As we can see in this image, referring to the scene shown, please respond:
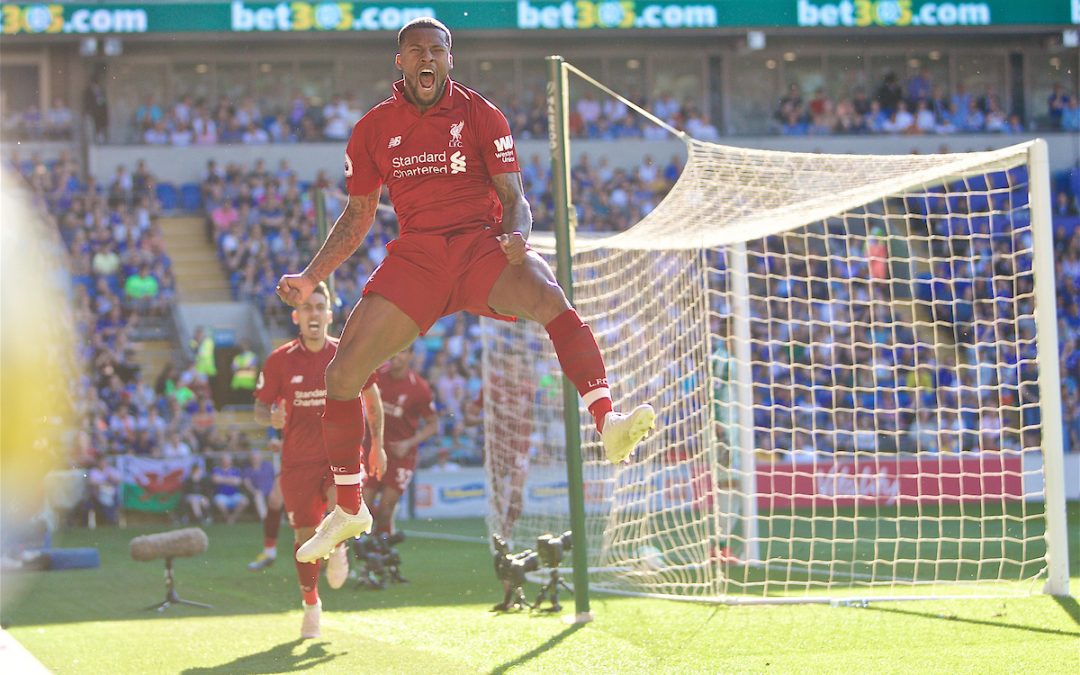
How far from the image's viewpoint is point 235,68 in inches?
1227

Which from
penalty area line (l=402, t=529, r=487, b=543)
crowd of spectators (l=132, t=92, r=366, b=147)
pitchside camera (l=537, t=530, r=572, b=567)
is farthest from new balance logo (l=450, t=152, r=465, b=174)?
crowd of spectators (l=132, t=92, r=366, b=147)

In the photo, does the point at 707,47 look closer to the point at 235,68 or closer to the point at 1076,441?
the point at 235,68

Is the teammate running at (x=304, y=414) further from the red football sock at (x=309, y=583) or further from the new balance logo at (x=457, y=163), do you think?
the new balance logo at (x=457, y=163)

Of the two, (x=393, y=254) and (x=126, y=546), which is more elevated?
(x=393, y=254)

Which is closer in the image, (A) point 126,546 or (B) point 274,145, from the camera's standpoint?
(A) point 126,546

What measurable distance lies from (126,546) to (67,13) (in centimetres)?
1618

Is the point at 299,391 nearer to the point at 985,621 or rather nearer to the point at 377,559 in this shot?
the point at 377,559

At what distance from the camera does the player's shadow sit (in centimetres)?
749

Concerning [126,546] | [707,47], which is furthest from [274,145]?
[126,546]

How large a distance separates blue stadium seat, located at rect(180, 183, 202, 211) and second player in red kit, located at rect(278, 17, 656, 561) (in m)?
22.8

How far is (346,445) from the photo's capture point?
6.43 meters

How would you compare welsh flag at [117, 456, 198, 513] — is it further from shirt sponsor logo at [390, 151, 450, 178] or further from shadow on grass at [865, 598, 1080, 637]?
shirt sponsor logo at [390, 151, 450, 178]

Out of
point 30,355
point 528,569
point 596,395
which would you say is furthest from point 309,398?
point 30,355

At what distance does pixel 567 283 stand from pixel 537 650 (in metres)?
2.52
